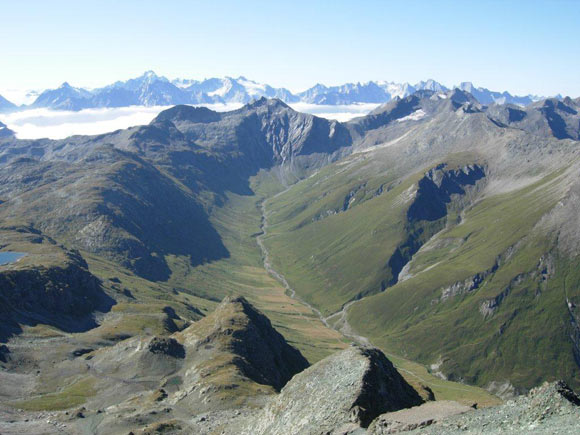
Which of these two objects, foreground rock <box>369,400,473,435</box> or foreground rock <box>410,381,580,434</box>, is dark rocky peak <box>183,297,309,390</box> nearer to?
foreground rock <box>369,400,473,435</box>

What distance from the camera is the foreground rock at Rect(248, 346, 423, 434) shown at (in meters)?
71.6

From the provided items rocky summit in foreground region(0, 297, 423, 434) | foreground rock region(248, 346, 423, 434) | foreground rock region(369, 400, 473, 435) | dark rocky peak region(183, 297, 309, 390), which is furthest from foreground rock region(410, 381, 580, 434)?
dark rocky peak region(183, 297, 309, 390)

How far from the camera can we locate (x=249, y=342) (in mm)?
162500

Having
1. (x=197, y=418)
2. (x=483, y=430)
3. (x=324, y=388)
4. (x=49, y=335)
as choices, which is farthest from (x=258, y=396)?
(x=49, y=335)

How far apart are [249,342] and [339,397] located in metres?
90.4

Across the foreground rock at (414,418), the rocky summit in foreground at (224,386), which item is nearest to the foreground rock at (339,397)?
the rocky summit in foreground at (224,386)

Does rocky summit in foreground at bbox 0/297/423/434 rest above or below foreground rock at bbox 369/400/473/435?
below

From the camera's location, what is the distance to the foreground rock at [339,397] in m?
71.6

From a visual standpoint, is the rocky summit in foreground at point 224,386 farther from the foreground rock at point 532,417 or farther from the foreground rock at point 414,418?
the foreground rock at point 532,417

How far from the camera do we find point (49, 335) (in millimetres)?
191750

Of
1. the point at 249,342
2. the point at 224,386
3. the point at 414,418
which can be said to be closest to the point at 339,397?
the point at 414,418

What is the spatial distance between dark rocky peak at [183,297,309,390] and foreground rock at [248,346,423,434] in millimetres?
59240

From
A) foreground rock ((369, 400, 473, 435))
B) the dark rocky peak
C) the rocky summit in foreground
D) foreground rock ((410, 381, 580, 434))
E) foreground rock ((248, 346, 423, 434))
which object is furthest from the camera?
the dark rocky peak

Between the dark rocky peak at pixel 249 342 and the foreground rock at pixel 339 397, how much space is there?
59.2 m
